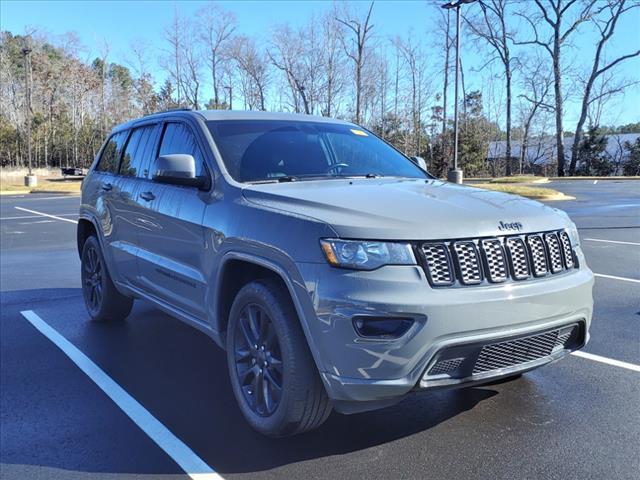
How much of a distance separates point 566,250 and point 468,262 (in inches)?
31.8

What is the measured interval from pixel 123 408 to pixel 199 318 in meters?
0.75

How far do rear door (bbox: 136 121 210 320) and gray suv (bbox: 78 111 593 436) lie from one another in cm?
2

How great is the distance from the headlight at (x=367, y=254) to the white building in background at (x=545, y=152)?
164ft

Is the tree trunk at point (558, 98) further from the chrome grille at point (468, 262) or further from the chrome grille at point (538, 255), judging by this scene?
the chrome grille at point (468, 262)

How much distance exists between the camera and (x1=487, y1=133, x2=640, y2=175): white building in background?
47.3 m

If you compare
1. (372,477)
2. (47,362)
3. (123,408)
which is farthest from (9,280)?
(372,477)

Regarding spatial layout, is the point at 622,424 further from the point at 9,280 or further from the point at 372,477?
the point at 9,280

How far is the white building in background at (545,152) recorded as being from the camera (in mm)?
47312

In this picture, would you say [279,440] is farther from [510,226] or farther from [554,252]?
[554,252]

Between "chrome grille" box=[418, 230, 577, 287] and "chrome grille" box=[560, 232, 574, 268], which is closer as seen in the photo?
"chrome grille" box=[418, 230, 577, 287]

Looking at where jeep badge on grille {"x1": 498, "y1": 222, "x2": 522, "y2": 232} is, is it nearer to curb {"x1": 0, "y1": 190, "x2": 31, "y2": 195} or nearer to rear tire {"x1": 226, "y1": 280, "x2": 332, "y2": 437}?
rear tire {"x1": 226, "y1": 280, "x2": 332, "y2": 437}

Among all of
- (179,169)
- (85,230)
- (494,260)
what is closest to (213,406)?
(179,169)

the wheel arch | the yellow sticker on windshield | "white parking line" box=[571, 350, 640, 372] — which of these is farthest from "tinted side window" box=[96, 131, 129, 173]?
"white parking line" box=[571, 350, 640, 372]

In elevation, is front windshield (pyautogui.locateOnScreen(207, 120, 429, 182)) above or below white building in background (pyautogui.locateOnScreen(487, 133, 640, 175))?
below
